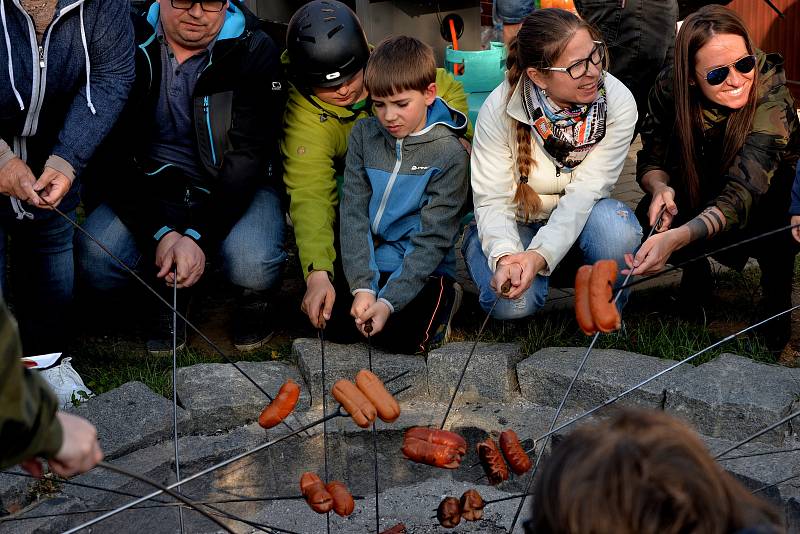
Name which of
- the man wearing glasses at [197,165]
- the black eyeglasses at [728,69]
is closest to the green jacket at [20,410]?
the man wearing glasses at [197,165]

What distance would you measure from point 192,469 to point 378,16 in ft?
16.8

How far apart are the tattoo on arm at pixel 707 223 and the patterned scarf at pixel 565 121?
1.59ft

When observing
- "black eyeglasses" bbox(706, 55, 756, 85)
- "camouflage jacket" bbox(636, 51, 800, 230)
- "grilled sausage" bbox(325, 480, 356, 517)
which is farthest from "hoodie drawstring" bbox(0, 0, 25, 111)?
"black eyeglasses" bbox(706, 55, 756, 85)

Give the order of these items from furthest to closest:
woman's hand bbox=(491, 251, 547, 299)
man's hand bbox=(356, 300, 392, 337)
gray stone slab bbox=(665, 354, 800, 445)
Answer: man's hand bbox=(356, 300, 392, 337)
woman's hand bbox=(491, 251, 547, 299)
gray stone slab bbox=(665, 354, 800, 445)

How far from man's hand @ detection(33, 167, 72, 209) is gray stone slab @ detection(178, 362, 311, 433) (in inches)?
32.7

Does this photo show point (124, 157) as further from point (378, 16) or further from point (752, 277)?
point (378, 16)

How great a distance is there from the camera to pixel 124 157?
4.27 meters

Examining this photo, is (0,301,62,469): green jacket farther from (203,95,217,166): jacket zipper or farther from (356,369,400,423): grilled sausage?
(203,95,217,166): jacket zipper

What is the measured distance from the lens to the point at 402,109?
3.74m

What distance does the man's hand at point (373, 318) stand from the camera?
3.60 m

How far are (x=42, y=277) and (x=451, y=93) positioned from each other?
1.87 m

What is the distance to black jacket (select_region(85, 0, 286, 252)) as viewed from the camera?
13.5 feet

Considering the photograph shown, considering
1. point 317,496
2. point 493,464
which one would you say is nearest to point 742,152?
point 493,464

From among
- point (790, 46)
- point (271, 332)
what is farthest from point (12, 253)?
point (790, 46)
